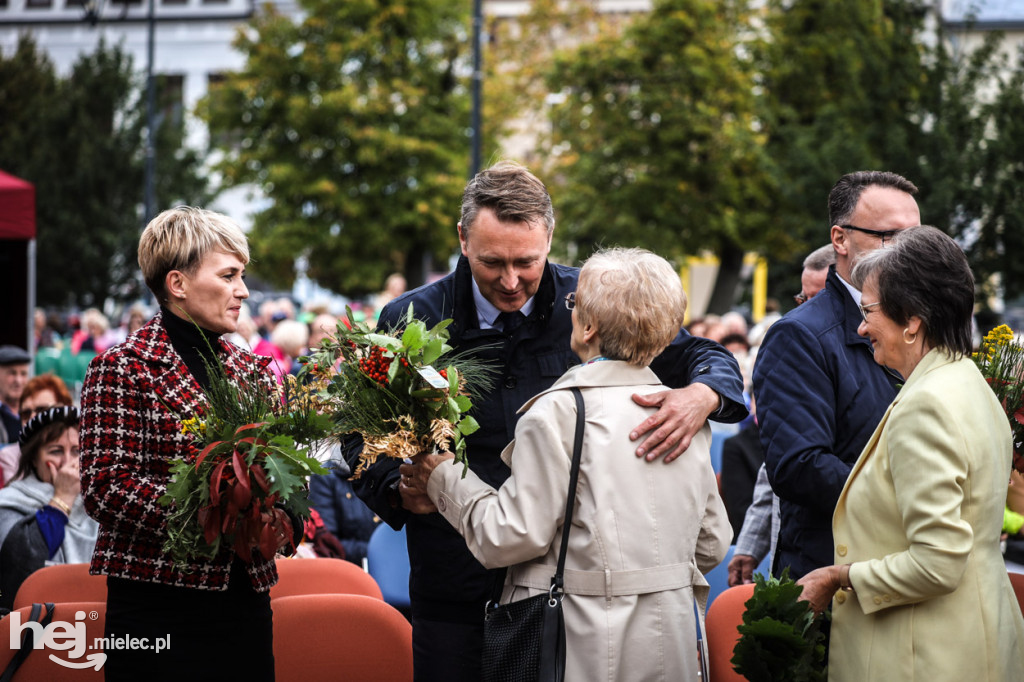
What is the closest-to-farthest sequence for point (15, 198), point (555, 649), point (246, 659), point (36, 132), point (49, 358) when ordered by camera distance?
point (555, 649), point (246, 659), point (15, 198), point (49, 358), point (36, 132)

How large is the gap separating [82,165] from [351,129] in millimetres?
6192

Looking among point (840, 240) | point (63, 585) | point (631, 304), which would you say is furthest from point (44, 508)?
point (840, 240)

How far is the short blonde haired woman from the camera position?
2898 mm

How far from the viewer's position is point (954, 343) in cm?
265

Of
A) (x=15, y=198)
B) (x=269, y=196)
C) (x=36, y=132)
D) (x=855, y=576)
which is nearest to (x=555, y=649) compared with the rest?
(x=855, y=576)

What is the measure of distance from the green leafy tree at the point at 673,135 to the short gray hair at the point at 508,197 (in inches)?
791

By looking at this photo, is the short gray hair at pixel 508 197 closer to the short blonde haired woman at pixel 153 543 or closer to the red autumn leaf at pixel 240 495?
the short blonde haired woman at pixel 153 543

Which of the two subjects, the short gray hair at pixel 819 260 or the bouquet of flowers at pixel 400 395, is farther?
the short gray hair at pixel 819 260

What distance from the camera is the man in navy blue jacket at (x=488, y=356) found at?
3.18 m

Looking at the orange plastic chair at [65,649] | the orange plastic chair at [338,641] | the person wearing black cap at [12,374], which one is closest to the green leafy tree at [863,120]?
the person wearing black cap at [12,374]

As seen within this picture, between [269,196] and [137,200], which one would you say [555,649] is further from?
[269,196]

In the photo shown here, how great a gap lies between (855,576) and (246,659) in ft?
5.53

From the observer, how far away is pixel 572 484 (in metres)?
2.62

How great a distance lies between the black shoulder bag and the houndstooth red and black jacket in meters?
0.82
